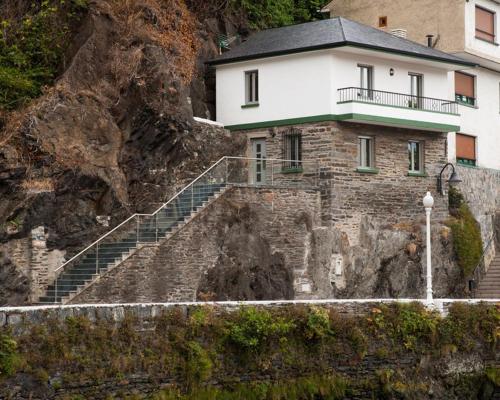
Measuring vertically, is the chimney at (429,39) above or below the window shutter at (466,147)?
above

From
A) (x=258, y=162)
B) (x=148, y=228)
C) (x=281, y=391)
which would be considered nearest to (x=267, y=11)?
(x=258, y=162)

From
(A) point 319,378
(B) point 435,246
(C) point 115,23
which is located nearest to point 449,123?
(B) point 435,246

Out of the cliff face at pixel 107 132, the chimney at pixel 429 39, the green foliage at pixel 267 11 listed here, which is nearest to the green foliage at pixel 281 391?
the cliff face at pixel 107 132

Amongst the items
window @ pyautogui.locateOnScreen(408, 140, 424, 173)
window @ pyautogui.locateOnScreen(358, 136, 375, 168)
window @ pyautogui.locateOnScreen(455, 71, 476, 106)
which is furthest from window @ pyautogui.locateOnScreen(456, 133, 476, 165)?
window @ pyautogui.locateOnScreen(358, 136, 375, 168)

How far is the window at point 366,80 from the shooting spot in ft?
128

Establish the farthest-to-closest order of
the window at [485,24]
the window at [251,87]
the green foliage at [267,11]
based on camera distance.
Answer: the window at [485,24] → the green foliage at [267,11] → the window at [251,87]

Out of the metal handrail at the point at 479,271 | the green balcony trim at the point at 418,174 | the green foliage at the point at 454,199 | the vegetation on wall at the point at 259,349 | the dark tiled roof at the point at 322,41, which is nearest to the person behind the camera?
the vegetation on wall at the point at 259,349

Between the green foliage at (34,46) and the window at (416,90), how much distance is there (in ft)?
37.1

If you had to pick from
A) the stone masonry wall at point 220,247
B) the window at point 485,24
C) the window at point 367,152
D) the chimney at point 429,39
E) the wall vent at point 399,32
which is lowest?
the stone masonry wall at point 220,247

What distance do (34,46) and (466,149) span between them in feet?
57.0

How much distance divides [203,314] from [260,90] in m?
14.6

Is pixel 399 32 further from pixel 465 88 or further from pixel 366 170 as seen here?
pixel 366 170

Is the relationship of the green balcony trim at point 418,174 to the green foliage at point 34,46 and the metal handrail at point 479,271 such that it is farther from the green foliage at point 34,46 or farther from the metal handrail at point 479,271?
the green foliage at point 34,46

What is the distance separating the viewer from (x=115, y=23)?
3672 centimetres
